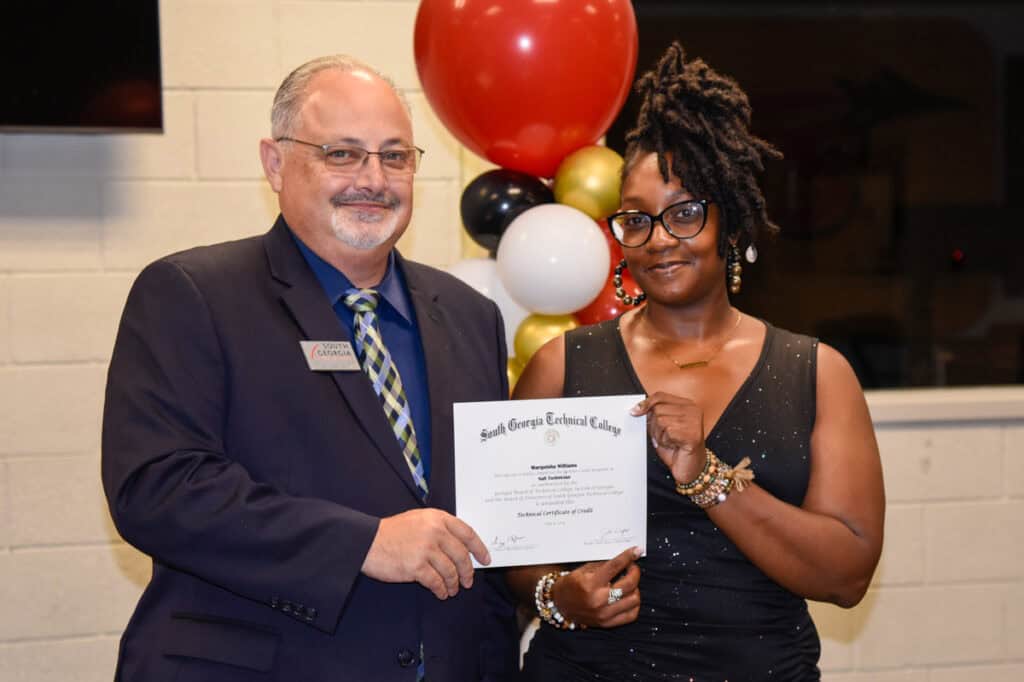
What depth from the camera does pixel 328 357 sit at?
167cm

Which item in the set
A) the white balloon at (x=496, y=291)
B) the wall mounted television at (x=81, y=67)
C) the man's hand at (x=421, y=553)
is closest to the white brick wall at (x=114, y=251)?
the wall mounted television at (x=81, y=67)

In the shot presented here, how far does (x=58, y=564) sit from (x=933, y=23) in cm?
497

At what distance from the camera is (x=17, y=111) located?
2828mm

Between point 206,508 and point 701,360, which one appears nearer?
point 206,508

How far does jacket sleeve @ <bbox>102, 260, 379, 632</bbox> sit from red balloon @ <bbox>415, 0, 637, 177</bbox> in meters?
1.10

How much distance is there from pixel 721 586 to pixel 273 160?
104 centimetres

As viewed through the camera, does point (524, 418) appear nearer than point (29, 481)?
Yes

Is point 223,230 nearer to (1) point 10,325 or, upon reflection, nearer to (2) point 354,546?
(1) point 10,325

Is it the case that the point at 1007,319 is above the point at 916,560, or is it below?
above

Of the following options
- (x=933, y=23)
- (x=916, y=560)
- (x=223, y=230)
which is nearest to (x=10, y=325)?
(x=223, y=230)

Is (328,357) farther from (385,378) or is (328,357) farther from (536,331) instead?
(536,331)

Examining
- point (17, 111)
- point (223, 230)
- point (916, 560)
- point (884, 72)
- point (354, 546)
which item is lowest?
point (916, 560)
